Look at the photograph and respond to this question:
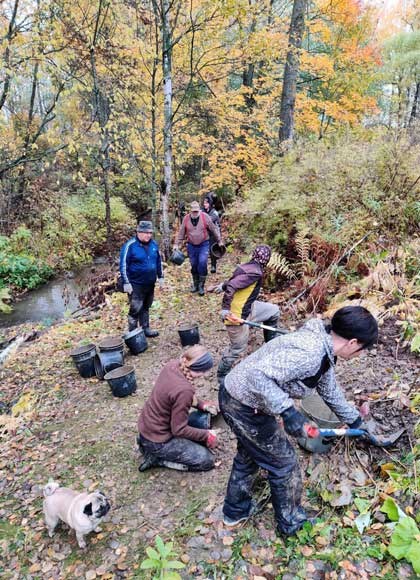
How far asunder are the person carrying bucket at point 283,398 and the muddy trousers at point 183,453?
60cm

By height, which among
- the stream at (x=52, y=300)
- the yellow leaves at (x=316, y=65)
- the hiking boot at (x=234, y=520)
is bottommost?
the stream at (x=52, y=300)

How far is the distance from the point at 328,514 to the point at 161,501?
1.50m

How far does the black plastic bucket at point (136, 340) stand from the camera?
5926mm

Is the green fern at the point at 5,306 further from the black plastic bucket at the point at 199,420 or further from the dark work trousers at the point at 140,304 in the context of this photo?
the black plastic bucket at the point at 199,420

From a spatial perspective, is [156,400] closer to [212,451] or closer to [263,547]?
[212,451]

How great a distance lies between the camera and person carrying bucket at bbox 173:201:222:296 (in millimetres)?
7564

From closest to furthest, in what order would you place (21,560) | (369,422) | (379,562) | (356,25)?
(379,562), (21,560), (369,422), (356,25)

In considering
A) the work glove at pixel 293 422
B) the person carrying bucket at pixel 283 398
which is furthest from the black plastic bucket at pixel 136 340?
the work glove at pixel 293 422

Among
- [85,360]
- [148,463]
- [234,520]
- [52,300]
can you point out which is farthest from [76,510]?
[52,300]

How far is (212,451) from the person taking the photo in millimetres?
3826

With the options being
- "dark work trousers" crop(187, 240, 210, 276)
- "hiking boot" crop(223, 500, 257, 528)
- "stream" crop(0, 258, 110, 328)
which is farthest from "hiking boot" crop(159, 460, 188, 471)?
"stream" crop(0, 258, 110, 328)

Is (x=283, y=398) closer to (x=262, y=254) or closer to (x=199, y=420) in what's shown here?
(x=199, y=420)

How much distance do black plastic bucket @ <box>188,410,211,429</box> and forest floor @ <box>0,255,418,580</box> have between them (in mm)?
289

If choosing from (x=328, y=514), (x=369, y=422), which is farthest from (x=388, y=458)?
(x=328, y=514)
